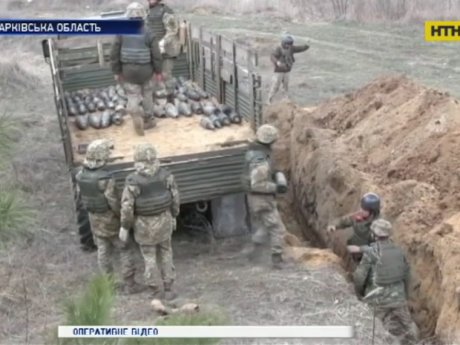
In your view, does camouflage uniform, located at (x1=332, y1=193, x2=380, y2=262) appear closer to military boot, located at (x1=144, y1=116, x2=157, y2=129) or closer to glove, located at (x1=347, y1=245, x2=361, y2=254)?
glove, located at (x1=347, y1=245, x2=361, y2=254)

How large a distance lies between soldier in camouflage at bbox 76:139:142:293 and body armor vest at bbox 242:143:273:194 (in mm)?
1407

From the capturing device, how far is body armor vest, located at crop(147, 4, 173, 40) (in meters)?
10.9

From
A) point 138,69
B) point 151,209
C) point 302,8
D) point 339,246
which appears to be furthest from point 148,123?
point 302,8

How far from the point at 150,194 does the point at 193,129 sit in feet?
7.81

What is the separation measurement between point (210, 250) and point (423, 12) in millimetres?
17841

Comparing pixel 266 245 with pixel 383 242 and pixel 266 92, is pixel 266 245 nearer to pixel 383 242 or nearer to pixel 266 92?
pixel 383 242

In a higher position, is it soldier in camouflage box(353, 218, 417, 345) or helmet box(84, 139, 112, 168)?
helmet box(84, 139, 112, 168)

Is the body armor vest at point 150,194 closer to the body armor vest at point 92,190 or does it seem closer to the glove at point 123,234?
the glove at point 123,234

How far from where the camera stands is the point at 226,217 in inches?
373

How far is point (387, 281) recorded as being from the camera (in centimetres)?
736

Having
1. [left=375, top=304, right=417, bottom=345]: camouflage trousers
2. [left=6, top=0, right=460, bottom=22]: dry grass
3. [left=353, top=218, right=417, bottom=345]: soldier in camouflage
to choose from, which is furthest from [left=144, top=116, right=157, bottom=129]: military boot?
[left=6, top=0, right=460, bottom=22]: dry grass

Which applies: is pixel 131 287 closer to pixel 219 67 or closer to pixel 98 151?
pixel 98 151

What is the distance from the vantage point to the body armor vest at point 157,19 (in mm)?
10859
